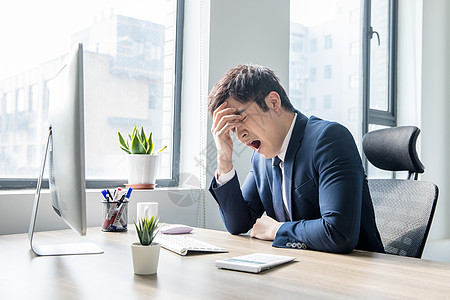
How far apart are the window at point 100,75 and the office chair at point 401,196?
3.33 feet

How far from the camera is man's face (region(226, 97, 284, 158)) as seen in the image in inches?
62.6

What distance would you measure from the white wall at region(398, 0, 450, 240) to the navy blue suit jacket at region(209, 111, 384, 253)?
89.8 inches

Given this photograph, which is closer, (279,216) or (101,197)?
(279,216)

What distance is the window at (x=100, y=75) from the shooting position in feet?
5.92

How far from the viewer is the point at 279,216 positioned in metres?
1.64

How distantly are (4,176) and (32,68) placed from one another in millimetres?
462

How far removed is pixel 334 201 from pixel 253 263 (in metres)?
0.40

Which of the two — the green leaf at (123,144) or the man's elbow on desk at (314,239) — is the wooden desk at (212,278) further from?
the green leaf at (123,144)

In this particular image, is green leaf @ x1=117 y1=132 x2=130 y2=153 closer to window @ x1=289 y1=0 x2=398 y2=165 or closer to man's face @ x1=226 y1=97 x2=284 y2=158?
man's face @ x1=226 y1=97 x2=284 y2=158

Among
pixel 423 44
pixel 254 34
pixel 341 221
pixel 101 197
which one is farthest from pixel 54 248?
pixel 423 44

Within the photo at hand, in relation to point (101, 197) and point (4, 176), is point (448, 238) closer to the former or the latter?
point (101, 197)

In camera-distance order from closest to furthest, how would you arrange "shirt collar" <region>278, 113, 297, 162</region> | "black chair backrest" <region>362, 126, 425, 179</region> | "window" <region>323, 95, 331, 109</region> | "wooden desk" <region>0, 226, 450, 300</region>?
"wooden desk" <region>0, 226, 450, 300</region>
"shirt collar" <region>278, 113, 297, 162</region>
"black chair backrest" <region>362, 126, 425, 179</region>
"window" <region>323, 95, 331, 109</region>

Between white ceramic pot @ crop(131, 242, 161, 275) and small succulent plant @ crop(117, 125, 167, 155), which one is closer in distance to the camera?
white ceramic pot @ crop(131, 242, 161, 275)

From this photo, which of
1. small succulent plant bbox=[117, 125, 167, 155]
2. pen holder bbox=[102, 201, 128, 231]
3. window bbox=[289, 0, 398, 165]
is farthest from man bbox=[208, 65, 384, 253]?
window bbox=[289, 0, 398, 165]
